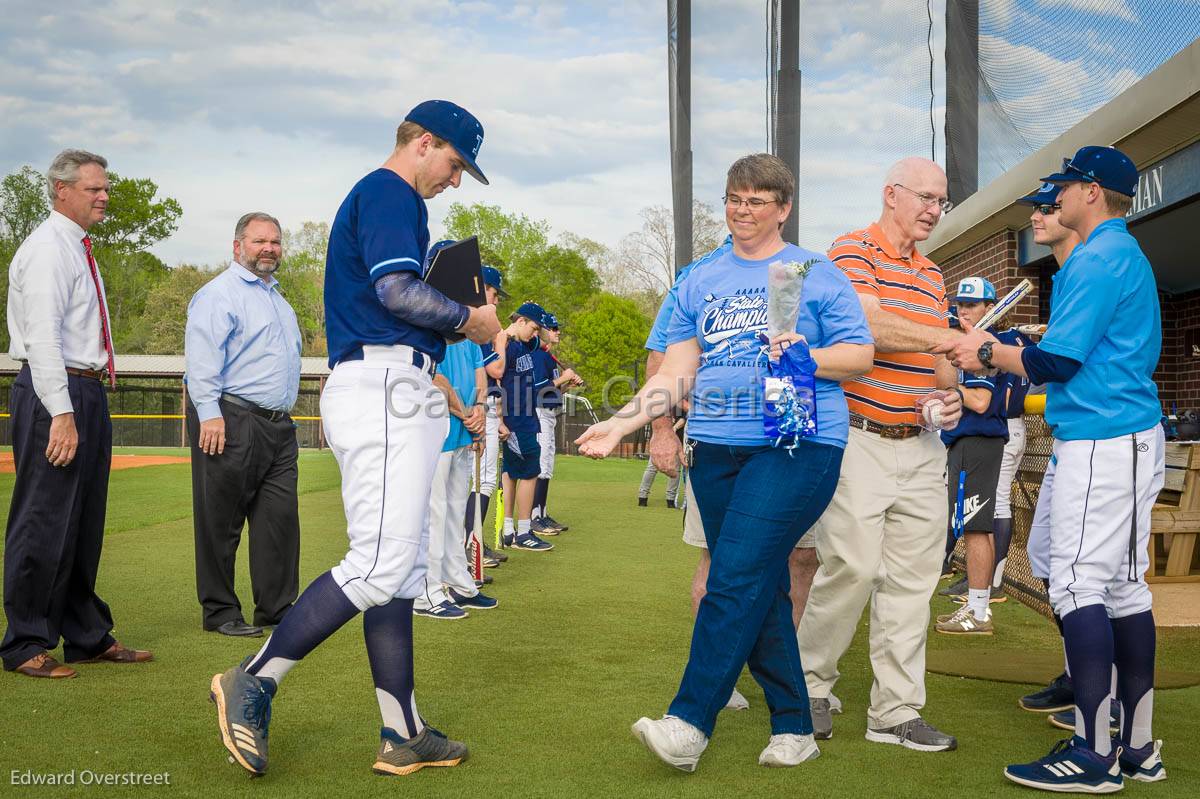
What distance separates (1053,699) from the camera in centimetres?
471

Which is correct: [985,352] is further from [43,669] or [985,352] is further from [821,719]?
[43,669]

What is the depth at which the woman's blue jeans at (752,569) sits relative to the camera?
145 inches

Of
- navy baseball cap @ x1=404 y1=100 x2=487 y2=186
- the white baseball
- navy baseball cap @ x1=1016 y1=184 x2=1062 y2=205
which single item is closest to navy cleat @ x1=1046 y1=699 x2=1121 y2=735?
the white baseball

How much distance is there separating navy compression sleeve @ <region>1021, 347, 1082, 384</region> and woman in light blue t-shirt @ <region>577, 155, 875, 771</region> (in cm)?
57

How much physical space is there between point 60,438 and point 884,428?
365cm

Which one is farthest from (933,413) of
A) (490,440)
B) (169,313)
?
(169,313)

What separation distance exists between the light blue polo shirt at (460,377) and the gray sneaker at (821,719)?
3.22 meters

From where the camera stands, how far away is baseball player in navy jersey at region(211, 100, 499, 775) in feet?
11.8

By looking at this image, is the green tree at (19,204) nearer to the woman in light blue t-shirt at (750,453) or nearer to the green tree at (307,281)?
the green tree at (307,281)

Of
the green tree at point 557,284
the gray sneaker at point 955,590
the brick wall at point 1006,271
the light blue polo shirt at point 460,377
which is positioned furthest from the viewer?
the green tree at point 557,284

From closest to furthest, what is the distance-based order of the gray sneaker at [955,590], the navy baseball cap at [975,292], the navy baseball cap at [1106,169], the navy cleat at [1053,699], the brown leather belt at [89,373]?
1. the navy baseball cap at [1106,169]
2. the navy cleat at [1053,699]
3. the brown leather belt at [89,373]
4. the navy baseball cap at [975,292]
5. the gray sneaker at [955,590]

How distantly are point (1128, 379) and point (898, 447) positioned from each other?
0.89m

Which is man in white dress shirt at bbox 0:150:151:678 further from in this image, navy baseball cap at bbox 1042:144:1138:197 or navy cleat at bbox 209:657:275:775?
navy baseball cap at bbox 1042:144:1138:197

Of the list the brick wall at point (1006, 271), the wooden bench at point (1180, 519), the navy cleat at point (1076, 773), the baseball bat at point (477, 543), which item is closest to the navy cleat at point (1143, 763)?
the navy cleat at point (1076, 773)
